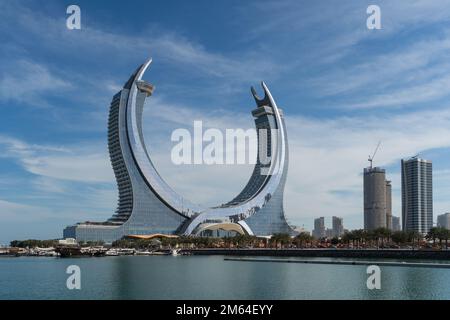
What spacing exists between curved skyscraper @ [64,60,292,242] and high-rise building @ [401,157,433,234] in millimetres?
35489

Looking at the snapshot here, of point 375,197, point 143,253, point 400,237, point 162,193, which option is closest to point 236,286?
point 400,237

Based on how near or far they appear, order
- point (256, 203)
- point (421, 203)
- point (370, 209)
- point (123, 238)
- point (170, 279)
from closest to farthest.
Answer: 1. point (170, 279)
2. point (123, 238)
3. point (256, 203)
4. point (421, 203)
5. point (370, 209)

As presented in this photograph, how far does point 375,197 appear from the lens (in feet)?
567

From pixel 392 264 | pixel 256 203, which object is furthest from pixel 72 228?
pixel 392 264

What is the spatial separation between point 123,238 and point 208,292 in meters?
87.4

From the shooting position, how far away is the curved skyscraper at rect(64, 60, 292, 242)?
378ft

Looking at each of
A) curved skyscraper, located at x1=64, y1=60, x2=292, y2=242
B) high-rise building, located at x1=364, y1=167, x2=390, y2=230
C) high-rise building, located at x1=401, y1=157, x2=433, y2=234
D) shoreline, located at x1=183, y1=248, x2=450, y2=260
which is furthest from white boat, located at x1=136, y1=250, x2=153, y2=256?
high-rise building, located at x1=364, y1=167, x2=390, y2=230

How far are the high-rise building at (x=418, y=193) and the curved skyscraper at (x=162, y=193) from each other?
35.5m

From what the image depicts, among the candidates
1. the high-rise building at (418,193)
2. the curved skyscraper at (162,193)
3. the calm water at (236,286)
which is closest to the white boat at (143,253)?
the curved skyscraper at (162,193)

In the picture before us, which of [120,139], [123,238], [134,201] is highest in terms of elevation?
[120,139]

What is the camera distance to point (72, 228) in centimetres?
11169

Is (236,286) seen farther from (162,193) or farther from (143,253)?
(162,193)
